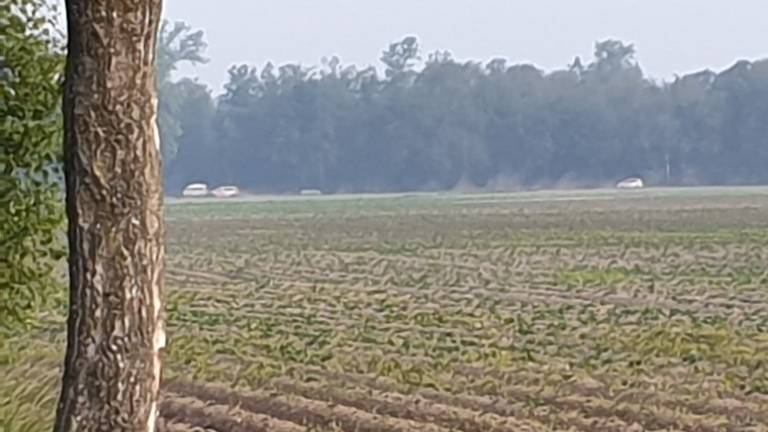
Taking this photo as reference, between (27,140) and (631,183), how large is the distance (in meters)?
64.4

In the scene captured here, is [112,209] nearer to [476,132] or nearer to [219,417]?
[219,417]

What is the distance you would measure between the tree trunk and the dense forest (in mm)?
63840

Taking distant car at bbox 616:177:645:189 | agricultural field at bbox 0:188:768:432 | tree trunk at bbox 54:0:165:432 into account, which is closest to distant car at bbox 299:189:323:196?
distant car at bbox 616:177:645:189

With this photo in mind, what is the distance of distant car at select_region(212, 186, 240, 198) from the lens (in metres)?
73.3

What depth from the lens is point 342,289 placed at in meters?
19.1

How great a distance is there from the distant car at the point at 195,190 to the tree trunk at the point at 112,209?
2715 inches

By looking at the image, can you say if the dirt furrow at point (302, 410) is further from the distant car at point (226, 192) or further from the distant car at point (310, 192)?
the distant car at point (226, 192)

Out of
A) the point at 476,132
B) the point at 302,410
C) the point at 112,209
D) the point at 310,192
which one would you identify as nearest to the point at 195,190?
the point at 310,192

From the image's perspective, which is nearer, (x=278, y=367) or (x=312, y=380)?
(x=312, y=380)

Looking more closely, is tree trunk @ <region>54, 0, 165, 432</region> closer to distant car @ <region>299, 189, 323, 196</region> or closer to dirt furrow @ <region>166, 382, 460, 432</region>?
dirt furrow @ <region>166, 382, 460, 432</region>

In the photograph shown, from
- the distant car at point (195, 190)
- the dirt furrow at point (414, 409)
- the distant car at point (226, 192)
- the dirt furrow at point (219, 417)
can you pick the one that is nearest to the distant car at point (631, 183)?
the distant car at point (226, 192)

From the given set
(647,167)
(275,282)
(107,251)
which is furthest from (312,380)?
(647,167)

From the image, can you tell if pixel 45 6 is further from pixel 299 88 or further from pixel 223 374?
pixel 299 88

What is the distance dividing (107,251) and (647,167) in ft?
221
